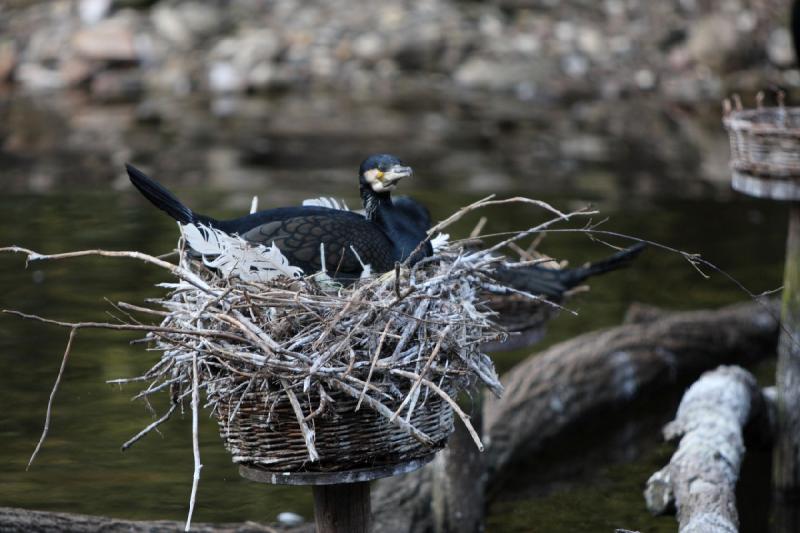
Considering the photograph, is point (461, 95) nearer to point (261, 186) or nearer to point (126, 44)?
point (126, 44)

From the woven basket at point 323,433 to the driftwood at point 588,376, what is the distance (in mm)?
1922

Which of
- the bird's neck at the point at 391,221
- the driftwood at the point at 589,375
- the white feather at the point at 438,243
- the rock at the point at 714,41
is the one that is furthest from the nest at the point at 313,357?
the rock at the point at 714,41

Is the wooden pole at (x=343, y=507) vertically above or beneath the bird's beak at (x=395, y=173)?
beneath

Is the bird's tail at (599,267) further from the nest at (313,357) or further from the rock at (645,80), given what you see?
the rock at (645,80)

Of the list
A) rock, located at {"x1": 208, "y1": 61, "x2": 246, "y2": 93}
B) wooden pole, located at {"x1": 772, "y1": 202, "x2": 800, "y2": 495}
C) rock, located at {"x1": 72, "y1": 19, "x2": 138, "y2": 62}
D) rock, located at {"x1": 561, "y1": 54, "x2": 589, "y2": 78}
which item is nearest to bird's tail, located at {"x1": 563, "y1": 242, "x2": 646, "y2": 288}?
wooden pole, located at {"x1": 772, "y1": 202, "x2": 800, "y2": 495}

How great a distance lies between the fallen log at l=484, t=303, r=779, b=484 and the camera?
21.3 feet

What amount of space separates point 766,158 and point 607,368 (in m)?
2.24

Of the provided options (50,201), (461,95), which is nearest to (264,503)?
(50,201)

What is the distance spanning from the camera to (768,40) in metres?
18.1

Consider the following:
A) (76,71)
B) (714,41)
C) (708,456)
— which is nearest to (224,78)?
(76,71)

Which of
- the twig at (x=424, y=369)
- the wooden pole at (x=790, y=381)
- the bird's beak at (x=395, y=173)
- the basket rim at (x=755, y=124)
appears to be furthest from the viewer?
the wooden pole at (x=790, y=381)

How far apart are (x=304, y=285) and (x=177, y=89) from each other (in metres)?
15.6

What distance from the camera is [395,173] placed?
3.97 m

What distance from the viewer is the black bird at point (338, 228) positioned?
12.3ft
